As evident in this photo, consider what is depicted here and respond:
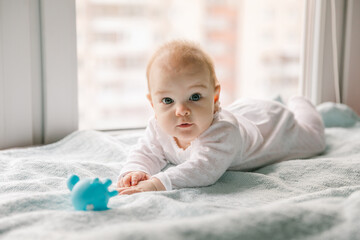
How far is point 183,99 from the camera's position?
93 cm

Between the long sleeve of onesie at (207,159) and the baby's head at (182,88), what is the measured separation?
0.03 m

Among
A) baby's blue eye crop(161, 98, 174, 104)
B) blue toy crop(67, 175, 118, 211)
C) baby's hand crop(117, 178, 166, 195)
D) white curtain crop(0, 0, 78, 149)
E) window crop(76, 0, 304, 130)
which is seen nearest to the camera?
blue toy crop(67, 175, 118, 211)

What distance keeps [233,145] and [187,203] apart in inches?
11.1

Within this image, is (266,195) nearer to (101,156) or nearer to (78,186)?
(78,186)

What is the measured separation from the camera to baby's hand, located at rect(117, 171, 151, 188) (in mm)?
914

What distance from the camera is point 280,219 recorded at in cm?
59

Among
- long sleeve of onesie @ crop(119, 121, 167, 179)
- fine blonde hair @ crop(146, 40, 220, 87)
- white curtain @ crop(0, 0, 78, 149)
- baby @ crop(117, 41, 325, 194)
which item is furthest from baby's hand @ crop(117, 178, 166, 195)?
white curtain @ crop(0, 0, 78, 149)

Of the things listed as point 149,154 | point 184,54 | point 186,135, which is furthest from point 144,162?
point 184,54

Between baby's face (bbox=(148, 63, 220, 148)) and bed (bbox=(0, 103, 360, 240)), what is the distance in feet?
0.51

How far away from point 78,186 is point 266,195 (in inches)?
15.7

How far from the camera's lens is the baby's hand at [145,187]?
0.85 metres

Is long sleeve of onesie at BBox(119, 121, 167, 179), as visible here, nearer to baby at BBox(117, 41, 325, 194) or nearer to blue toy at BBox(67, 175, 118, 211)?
baby at BBox(117, 41, 325, 194)

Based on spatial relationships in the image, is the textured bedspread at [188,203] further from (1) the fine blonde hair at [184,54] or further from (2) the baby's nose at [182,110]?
(1) the fine blonde hair at [184,54]

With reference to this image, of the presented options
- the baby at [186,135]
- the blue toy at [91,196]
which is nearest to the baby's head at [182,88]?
the baby at [186,135]
